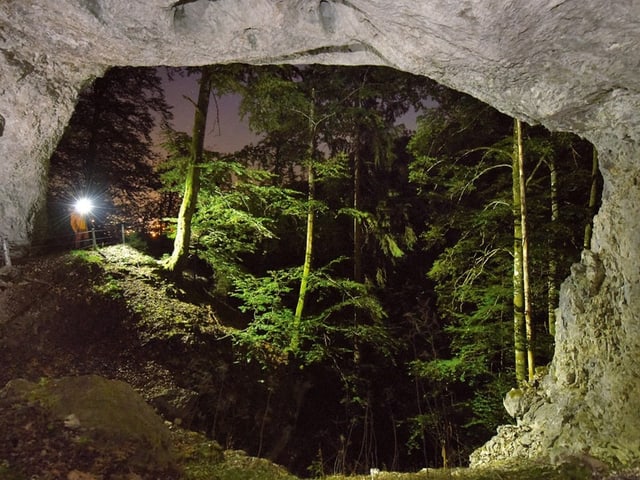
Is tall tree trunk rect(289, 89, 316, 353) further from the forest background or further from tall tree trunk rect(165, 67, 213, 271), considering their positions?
tall tree trunk rect(165, 67, 213, 271)

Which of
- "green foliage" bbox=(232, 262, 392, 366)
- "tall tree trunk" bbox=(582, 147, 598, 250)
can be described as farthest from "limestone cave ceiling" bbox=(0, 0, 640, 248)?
"green foliage" bbox=(232, 262, 392, 366)

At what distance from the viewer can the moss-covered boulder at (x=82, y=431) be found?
405 cm

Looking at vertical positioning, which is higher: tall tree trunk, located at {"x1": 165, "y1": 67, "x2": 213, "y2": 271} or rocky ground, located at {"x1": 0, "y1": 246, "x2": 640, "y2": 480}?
tall tree trunk, located at {"x1": 165, "y1": 67, "x2": 213, "y2": 271}

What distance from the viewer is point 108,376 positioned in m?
8.01

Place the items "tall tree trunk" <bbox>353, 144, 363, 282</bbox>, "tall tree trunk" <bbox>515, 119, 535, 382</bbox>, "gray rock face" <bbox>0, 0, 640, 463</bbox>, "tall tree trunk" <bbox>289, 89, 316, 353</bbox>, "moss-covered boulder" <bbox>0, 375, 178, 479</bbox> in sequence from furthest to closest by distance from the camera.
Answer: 1. "tall tree trunk" <bbox>353, 144, 363, 282</bbox>
2. "tall tree trunk" <bbox>289, 89, 316, 353</bbox>
3. "tall tree trunk" <bbox>515, 119, 535, 382</bbox>
4. "gray rock face" <bbox>0, 0, 640, 463</bbox>
5. "moss-covered boulder" <bbox>0, 375, 178, 479</bbox>

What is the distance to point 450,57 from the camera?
4918 mm

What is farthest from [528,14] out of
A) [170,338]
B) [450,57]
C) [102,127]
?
[102,127]

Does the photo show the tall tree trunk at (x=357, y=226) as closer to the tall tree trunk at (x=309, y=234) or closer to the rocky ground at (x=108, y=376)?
the tall tree trunk at (x=309, y=234)

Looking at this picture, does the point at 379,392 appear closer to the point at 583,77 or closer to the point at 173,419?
the point at 173,419

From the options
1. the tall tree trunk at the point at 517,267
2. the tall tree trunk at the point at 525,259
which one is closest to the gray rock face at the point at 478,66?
the tall tree trunk at the point at 525,259

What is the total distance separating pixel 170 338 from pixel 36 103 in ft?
19.6

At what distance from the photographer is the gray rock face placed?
4.25 metres

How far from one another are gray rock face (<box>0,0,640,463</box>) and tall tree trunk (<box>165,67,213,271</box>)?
495 centimetres

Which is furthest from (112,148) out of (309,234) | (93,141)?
(309,234)
